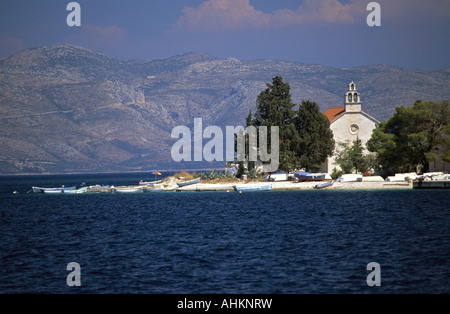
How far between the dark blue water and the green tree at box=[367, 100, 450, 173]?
86.0 feet

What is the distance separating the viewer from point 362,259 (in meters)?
35.5

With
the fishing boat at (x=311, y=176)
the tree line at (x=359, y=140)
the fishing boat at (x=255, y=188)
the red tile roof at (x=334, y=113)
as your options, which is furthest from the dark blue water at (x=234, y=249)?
the red tile roof at (x=334, y=113)

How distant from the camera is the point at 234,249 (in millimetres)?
40594

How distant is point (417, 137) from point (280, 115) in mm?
25883

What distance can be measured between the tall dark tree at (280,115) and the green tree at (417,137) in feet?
53.5

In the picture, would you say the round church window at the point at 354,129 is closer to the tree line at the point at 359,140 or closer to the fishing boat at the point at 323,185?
the tree line at the point at 359,140

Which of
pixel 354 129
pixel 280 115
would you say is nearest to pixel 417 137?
pixel 354 129

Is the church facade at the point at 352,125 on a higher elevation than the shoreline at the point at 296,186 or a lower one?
higher

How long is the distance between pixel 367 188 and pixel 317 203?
26.2 m

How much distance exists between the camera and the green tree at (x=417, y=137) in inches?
3839

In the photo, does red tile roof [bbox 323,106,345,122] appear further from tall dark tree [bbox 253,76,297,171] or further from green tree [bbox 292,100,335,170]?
tall dark tree [bbox 253,76,297,171]

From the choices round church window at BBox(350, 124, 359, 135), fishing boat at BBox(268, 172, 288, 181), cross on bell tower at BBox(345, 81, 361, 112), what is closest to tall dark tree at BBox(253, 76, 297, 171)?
fishing boat at BBox(268, 172, 288, 181)
